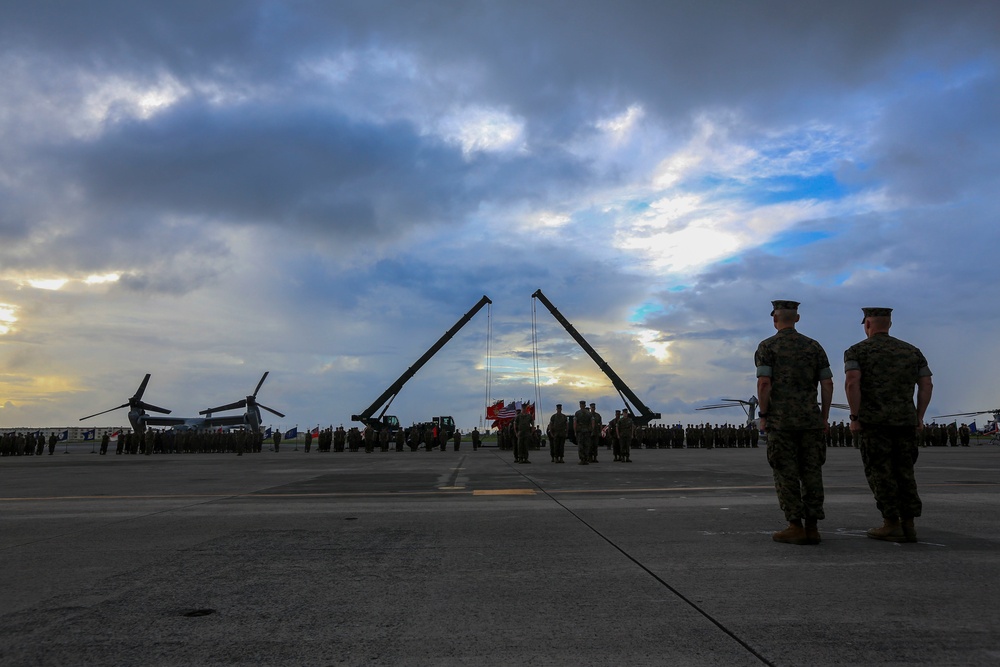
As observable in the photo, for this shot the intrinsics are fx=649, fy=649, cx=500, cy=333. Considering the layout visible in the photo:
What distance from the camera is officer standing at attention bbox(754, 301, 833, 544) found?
5.05m

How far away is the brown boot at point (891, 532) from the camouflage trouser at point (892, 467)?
0.04 m

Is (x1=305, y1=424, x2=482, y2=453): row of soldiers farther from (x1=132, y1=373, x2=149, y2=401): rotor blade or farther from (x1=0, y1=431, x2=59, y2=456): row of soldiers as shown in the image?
(x1=132, y1=373, x2=149, y2=401): rotor blade

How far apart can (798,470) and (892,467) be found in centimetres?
78

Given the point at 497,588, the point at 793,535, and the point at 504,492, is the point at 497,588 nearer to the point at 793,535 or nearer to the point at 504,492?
the point at 793,535

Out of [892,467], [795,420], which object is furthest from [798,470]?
[892,467]

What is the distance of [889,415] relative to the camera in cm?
527

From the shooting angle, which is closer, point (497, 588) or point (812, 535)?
point (497, 588)

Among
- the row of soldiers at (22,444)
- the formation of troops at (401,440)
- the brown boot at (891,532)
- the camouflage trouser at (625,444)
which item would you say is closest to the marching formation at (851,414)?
the brown boot at (891,532)

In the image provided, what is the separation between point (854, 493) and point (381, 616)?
25.9ft

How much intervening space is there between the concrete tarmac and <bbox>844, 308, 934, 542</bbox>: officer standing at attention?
348mm

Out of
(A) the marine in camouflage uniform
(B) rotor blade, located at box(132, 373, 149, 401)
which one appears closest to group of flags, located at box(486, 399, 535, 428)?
(A) the marine in camouflage uniform

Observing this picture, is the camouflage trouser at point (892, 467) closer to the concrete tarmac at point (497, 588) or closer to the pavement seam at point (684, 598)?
the concrete tarmac at point (497, 588)

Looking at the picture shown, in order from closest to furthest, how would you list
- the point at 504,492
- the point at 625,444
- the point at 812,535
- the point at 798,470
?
the point at 812,535 < the point at 798,470 < the point at 504,492 < the point at 625,444

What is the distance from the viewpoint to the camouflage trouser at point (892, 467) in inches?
200
